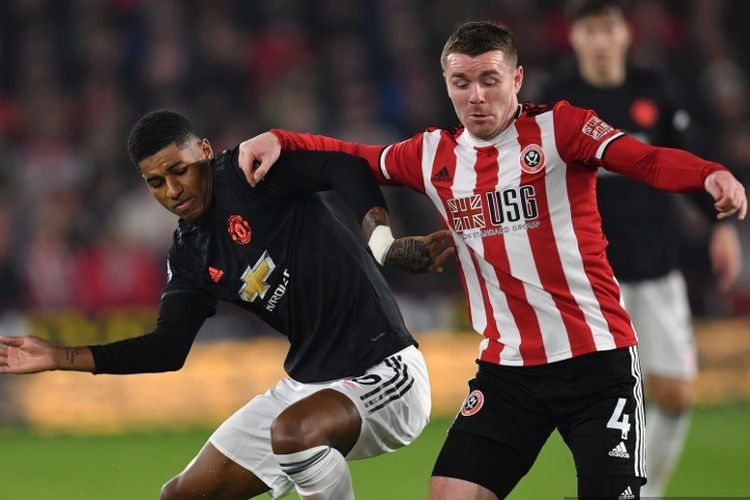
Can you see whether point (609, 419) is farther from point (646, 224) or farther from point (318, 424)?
point (646, 224)

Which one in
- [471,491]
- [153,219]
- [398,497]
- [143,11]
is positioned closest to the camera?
[471,491]

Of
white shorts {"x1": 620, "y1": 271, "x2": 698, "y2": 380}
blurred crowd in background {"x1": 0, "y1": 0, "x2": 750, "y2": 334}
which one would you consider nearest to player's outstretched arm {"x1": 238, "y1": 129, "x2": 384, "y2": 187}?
white shorts {"x1": 620, "y1": 271, "x2": 698, "y2": 380}

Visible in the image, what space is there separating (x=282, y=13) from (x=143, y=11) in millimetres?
1374

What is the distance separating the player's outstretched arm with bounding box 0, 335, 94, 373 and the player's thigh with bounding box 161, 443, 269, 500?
2.13 feet

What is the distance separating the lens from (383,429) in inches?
197

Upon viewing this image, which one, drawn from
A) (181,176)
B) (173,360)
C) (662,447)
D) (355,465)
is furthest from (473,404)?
(355,465)

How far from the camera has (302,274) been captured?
507cm

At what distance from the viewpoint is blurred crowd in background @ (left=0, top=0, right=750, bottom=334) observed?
1119 centimetres

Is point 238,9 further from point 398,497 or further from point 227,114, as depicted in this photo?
point 398,497

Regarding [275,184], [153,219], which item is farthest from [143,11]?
[275,184]

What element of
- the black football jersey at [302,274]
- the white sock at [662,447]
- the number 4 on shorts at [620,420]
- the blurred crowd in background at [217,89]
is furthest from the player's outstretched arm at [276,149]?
the blurred crowd in background at [217,89]

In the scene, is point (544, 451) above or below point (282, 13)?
below

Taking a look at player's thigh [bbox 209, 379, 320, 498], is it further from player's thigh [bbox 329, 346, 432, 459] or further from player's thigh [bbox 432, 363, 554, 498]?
player's thigh [bbox 432, 363, 554, 498]

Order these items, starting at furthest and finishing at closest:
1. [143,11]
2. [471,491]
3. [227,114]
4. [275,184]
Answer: [143,11]
[227,114]
[275,184]
[471,491]
